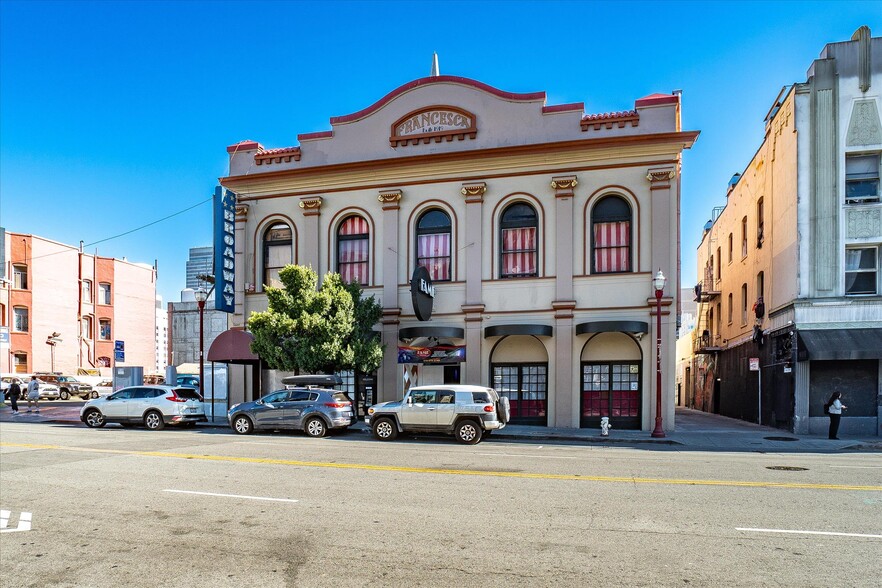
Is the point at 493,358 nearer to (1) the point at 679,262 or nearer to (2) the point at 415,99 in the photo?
(1) the point at 679,262

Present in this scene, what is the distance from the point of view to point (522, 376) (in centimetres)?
2119

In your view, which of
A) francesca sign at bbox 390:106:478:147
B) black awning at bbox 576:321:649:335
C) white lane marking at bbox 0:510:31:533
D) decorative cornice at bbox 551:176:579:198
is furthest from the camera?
francesca sign at bbox 390:106:478:147

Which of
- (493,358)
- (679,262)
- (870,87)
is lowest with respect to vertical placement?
(493,358)

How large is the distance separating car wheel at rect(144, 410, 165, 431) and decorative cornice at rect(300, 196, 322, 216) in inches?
356

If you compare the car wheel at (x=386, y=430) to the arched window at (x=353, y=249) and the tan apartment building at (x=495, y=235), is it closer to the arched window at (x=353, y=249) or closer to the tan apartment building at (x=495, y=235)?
the tan apartment building at (x=495, y=235)

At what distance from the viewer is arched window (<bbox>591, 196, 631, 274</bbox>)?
67.0ft

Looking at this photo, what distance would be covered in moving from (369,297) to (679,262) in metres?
10.7

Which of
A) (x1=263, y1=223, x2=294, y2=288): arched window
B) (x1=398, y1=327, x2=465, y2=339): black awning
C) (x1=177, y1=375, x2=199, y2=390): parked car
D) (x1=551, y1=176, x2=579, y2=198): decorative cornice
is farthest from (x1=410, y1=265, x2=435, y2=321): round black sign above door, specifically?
(x1=177, y1=375, x2=199, y2=390): parked car

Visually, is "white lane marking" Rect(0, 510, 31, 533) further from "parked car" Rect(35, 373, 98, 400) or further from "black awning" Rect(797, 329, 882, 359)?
"parked car" Rect(35, 373, 98, 400)

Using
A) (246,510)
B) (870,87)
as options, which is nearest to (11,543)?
(246,510)

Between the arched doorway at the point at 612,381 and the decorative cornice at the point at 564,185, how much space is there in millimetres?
5008

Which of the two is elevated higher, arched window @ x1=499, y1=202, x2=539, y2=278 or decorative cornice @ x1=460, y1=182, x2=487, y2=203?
decorative cornice @ x1=460, y1=182, x2=487, y2=203

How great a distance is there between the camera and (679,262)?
20.0 meters

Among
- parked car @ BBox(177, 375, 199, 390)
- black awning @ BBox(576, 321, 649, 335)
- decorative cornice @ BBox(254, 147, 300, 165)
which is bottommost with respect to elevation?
parked car @ BBox(177, 375, 199, 390)
